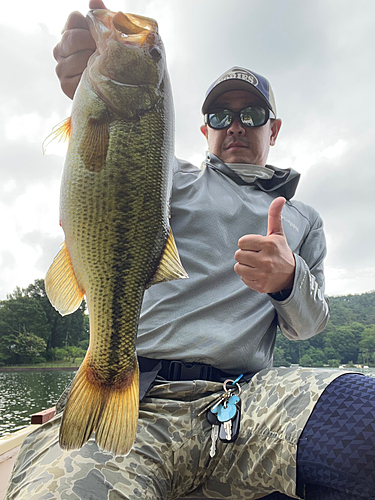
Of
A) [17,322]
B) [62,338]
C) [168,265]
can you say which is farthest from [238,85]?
[62,338]

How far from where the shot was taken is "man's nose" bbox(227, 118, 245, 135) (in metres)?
3.10

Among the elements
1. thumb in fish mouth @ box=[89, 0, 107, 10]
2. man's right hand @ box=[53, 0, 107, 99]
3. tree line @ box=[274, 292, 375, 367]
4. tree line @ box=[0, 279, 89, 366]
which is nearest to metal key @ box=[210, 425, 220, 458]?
man's right hand @ box=[53, 0, 107, 99]

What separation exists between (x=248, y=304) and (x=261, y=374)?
1.46ft

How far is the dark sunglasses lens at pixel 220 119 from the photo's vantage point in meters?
3.12

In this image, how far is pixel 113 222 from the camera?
60.6 inches

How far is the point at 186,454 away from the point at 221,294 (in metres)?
0.92

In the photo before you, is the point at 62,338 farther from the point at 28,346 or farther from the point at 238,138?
the point at 238,138

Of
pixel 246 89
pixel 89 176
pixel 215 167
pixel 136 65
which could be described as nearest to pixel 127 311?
pixel 89 176

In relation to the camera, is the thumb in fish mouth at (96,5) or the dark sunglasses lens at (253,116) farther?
the dark sunglasses lens at (253,116)

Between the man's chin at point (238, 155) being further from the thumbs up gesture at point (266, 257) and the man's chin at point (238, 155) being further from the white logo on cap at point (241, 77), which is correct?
the thumbs up gesture at point (266, 257)

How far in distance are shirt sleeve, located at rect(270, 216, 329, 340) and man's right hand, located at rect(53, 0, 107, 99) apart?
162 centimetres

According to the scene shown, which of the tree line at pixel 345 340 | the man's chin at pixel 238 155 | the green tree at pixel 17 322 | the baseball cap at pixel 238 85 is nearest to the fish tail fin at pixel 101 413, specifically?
the man's chin at pixel 238 155

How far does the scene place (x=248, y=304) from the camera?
2365mm

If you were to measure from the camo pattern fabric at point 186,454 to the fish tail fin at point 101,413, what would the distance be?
0.29 metres
